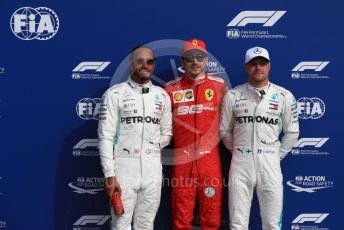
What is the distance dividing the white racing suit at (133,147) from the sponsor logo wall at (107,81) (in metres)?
0.53

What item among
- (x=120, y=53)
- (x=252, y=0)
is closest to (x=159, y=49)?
(x=120, y=53)

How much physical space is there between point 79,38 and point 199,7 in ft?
3.74

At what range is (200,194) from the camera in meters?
3.16

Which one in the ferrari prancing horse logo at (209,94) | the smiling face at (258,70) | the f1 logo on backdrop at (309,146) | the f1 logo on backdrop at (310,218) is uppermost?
the smiling face at (258,70)

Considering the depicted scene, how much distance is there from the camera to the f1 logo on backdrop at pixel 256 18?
141 inches

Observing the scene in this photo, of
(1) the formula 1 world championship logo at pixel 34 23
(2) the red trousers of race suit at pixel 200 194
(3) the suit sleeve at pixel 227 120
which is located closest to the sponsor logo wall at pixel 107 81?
(1) the formula 1 world championship logo at pixel 34 23

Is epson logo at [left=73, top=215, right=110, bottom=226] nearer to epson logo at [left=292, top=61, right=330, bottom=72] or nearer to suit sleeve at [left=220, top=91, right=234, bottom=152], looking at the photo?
suit sleeve at [left=220, top=91, right=234, bottom=152]

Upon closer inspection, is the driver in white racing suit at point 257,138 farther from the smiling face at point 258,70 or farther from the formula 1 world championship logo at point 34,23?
the formula 1 world championship logo at point 34,23

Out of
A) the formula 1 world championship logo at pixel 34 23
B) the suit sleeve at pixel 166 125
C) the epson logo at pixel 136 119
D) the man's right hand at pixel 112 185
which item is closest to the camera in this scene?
the man's right hand at pixel 112 185

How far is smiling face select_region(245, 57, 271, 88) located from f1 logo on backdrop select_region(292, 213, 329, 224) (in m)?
1.37

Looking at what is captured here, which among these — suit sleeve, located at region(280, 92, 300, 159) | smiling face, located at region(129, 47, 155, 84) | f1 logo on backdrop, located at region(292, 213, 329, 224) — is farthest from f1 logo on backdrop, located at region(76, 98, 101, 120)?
f1 logo on backdrop, located at region(292, 213, 329, 224)

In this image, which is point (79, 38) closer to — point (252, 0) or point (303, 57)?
point (252, 0)

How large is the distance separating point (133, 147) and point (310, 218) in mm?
1863

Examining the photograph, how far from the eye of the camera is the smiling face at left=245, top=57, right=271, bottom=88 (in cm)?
314
